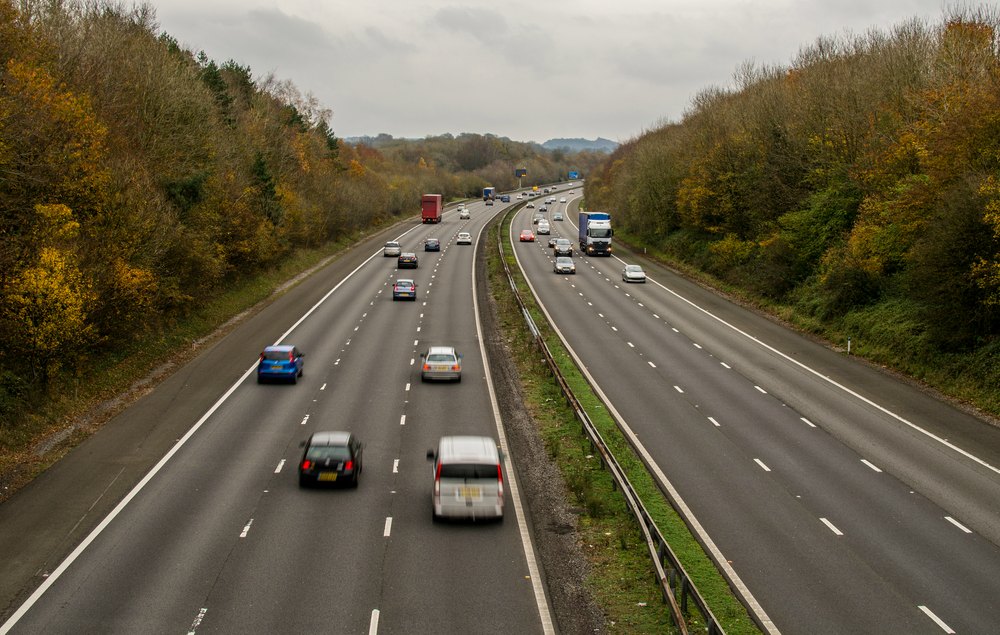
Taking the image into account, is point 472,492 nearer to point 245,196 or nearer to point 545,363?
point 545,363

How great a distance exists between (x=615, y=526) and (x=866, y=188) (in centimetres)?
3488

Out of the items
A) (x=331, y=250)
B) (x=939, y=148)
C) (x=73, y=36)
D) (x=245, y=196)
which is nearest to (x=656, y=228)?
(x=331, y=250)

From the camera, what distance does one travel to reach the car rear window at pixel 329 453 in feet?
77.0

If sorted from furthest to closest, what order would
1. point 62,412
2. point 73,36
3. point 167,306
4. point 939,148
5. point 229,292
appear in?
point 229,292 → point 167,306 → point 73,36 → point 939,148 → point 62,412

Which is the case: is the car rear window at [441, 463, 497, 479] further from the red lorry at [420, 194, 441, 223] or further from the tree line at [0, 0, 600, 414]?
the red lorry at [420, 194, 441, 223]

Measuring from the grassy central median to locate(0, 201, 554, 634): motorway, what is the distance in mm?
1564

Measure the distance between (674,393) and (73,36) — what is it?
32.8 metres

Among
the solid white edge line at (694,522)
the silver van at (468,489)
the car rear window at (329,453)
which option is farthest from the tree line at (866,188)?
the car rear window at (329,453)

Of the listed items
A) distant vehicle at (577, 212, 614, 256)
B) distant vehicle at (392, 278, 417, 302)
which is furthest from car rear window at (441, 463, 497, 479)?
distant vehicle at (577, 212, 614, 256)

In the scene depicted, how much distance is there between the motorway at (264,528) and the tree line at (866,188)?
1912cm

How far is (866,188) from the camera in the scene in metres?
48.6

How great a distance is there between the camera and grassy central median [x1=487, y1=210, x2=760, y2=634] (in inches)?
664

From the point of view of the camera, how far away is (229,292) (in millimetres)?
56000

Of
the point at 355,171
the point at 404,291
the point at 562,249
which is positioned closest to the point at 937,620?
the point at 404,291
